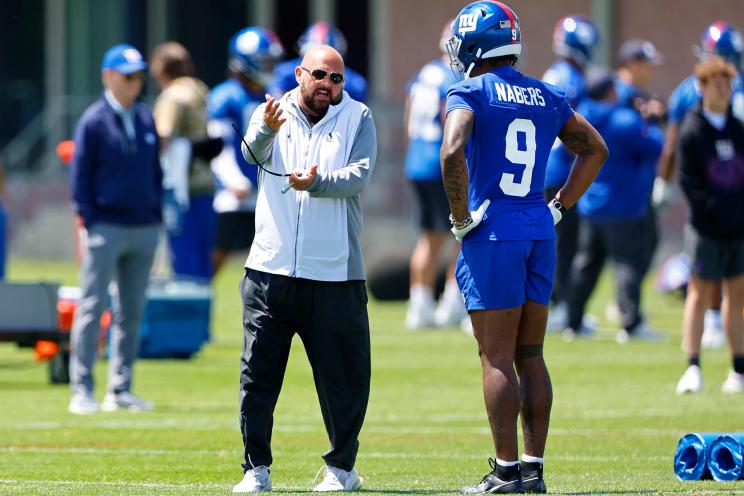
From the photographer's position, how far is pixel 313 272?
8547 millimetres

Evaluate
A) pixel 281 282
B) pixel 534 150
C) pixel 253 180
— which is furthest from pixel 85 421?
pixel 253 180

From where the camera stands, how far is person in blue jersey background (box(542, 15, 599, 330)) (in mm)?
16891

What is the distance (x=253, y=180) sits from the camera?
1723 centimetres

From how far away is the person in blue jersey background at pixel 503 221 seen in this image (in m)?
8.27

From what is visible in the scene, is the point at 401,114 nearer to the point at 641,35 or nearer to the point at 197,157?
the point at 641,35

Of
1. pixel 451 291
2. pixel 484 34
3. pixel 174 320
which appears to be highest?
pixel 484 34

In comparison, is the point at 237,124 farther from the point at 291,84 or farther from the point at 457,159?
the point at 457,159

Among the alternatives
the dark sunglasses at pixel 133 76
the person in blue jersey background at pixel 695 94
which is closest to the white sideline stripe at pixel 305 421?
the dark sunglasses at pixel 133 76

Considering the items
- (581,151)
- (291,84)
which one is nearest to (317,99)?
(581,151)

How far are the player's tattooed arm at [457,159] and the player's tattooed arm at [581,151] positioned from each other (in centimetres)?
63

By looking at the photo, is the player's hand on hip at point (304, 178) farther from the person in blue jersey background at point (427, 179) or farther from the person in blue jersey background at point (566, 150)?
the person in blue jersey background at point (427, 179)

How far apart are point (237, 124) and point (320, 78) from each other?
8004 mm

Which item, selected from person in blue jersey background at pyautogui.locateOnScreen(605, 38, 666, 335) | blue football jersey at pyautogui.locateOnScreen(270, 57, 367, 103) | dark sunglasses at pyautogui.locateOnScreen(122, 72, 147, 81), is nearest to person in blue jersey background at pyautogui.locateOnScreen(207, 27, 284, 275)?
blue football jersey at pyautogui.locateOnScreen(270, 57, 367, 103)

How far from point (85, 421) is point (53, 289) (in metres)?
2.26
